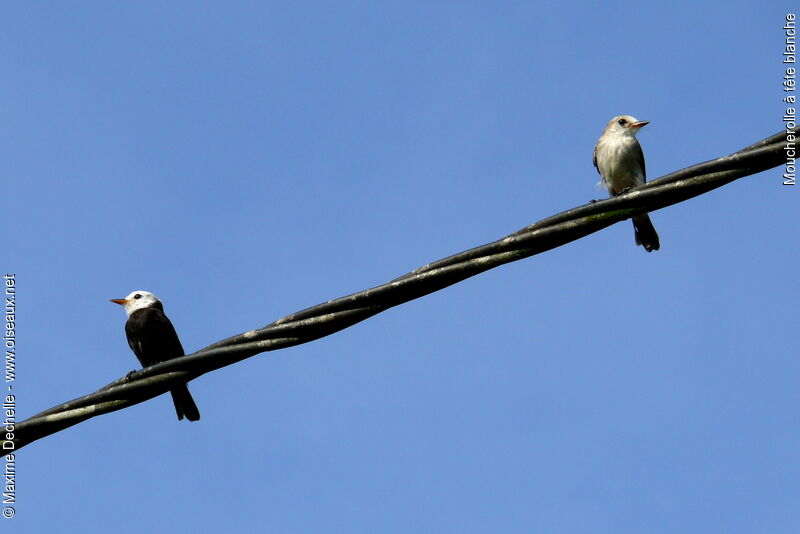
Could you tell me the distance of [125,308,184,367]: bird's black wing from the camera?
9.03 metres

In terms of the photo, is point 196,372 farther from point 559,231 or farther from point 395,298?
point 559,231

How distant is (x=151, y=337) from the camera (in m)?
9.04

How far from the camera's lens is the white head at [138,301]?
9461 mm

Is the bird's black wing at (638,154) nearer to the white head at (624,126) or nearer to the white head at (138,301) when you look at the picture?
the white head at (624,126)

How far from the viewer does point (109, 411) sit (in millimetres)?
3980

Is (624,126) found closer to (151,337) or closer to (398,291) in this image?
(151,337)

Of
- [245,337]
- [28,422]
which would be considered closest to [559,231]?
[245,337]

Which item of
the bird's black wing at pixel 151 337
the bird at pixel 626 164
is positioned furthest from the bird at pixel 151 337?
the bird at pixel 626 164

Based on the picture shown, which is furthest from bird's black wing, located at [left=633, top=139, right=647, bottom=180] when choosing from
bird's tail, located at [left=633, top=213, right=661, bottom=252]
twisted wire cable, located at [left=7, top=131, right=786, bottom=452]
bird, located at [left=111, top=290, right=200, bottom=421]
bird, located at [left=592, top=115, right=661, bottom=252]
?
twisted wire cable, located at [left=7, top=131, right=786, bottom=452]

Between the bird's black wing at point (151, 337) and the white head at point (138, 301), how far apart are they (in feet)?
0.80

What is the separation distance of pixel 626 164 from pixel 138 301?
4.64 m

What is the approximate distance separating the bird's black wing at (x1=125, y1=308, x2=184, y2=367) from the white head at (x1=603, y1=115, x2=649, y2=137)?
4.53m

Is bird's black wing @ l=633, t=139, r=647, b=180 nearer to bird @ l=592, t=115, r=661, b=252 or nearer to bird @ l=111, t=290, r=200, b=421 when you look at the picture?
bird @ l=592, t=115, r=661, b=252

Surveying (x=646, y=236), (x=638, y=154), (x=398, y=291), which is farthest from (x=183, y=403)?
(x=398, y=291)
